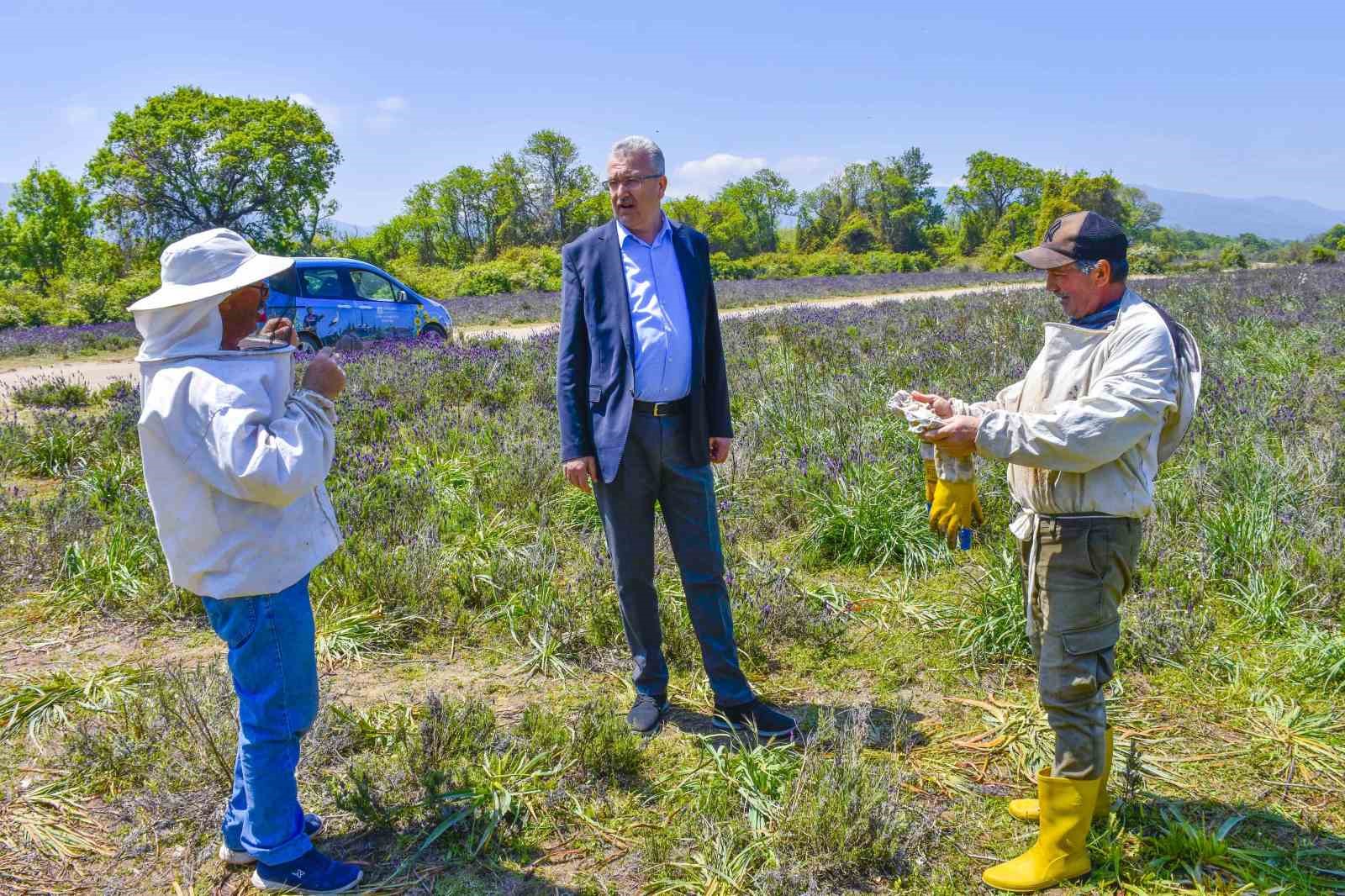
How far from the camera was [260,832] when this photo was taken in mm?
2488

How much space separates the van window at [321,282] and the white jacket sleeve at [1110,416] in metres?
12.9

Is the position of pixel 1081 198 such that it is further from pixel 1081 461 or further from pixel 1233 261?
pixel 1081 461

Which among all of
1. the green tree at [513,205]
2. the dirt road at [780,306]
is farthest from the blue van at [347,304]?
the green tree at [513,205]

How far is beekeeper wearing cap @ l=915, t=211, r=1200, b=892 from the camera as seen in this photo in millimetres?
2211

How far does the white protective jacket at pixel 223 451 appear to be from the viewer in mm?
2131

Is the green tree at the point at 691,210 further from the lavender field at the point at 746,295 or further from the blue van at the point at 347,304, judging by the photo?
the blue van at the point at 347,304

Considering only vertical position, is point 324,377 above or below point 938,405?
above

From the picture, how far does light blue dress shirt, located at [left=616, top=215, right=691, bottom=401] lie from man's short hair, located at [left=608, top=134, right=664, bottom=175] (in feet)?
0.79

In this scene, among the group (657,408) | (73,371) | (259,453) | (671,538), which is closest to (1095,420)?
(657,408)

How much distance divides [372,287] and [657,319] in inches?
467

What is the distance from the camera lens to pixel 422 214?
5828 centimetres

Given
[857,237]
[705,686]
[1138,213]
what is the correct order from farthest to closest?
[857,237] < [1138,213] < [705,686]

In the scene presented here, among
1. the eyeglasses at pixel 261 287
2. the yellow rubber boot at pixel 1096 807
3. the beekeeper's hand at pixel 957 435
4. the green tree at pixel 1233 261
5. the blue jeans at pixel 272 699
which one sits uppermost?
the green tree at pixel 1233 261

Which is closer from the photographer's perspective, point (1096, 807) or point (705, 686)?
point (1096, 807)
